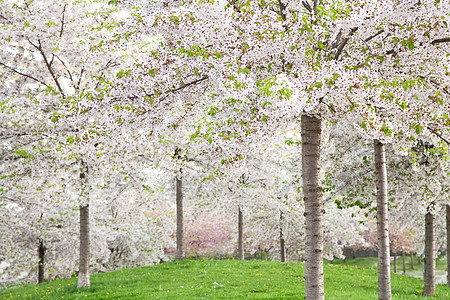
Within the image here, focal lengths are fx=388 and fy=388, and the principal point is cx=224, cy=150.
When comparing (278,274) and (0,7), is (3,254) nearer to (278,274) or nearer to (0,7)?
(0,7)

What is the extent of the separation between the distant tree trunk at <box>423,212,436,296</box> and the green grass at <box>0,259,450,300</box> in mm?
320

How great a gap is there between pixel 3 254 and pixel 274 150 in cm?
1386

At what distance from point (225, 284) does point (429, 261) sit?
595 cm

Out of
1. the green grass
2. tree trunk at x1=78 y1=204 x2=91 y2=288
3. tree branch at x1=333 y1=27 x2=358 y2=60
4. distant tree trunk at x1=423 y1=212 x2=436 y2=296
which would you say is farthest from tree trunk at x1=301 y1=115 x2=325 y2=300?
tree trunk at x1=78 y1=204 x2=91 y2=288

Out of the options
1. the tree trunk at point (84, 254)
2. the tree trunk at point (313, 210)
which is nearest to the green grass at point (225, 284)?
the tree trunk at point (84, 254)

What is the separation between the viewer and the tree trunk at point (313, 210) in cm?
539

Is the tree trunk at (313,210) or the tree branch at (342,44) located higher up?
the tree branch at (342,44)

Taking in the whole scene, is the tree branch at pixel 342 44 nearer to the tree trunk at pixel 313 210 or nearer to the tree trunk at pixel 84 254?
the tree trunk at pixel 313 210

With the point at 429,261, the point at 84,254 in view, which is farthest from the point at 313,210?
the point at 84,254

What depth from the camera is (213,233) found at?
41750 mm

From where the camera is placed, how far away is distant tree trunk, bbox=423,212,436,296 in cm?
1112

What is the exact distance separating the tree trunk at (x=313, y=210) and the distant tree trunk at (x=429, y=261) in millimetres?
7314

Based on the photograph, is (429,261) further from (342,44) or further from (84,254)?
(84,254)

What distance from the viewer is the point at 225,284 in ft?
36.1
